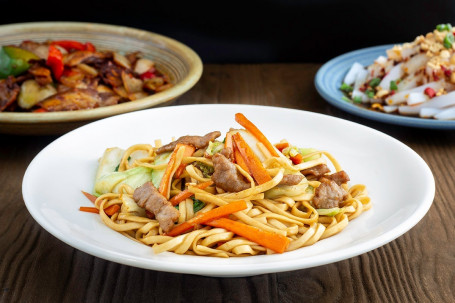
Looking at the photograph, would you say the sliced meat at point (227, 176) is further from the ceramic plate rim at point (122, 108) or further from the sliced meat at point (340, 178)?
the ceramic plate rim at point (122, 108)

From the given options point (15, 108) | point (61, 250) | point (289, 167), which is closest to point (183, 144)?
point (289, 167)

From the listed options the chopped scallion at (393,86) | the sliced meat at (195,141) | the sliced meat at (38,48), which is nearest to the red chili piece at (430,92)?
the chopped scallion at (393,86)

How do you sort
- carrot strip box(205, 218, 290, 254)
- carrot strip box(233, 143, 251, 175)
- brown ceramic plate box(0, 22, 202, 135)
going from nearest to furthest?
carrot strip box(205, 218, 290, 254)
carrot strip box(233, 143, 251, 175)
brown ceramic plate box(0, 22, 202, 135)

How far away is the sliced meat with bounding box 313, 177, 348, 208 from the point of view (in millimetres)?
1655

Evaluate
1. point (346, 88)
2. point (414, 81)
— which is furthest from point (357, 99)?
point (414, 81)

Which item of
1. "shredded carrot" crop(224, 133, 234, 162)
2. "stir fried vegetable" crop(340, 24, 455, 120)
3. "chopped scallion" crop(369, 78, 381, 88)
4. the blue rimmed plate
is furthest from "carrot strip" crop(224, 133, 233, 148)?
"chopped scallion" crop(369, 78, 381, 88)

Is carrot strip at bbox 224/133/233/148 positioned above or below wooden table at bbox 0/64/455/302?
above

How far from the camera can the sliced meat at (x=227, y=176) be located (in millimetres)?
1587

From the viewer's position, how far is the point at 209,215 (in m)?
1.53

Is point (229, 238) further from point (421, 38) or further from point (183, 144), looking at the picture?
point (421, 38)

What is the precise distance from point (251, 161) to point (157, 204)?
0.29 m

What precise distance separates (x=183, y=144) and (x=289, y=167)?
0.33 meters

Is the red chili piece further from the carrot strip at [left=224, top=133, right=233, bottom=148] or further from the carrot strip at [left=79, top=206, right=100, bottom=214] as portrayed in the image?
the carrot strip at [left=79, top=206, right=100, bottom=214]

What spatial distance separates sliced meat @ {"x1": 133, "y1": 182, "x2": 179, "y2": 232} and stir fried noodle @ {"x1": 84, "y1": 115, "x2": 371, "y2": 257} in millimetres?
25
